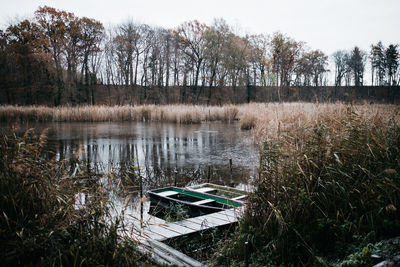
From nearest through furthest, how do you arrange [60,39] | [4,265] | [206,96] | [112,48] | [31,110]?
[4,265] → [31,110] → [60,39] → [112,48] → [206,96]

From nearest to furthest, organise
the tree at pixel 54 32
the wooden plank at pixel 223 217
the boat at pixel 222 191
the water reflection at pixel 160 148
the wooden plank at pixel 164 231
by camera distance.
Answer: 1. the wooden plank at pixel 164 231
2. the wooden plank at pixel 223 217
3. the boat at pixel 222 191
4. the water reflection at pixel 160 148
5. the tree at pixel 54 32

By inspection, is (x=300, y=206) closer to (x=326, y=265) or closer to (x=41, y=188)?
(x=326, y=265)

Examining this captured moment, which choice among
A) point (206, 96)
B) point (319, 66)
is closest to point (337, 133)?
point (206, 96)

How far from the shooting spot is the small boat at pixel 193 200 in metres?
4.81

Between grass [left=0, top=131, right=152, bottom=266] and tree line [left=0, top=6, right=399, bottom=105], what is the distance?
2510cm

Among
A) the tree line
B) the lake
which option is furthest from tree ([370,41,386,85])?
the lake

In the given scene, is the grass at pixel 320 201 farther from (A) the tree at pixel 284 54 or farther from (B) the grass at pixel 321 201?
(A) the tree at pixel 284 54

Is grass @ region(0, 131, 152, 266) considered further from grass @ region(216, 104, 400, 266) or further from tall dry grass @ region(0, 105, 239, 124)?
tall dry grass @ region(0, 105, 239, 124)

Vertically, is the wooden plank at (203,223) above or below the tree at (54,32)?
below

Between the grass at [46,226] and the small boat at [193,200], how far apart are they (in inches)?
70.7

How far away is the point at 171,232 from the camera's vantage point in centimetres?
394

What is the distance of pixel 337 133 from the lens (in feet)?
13.8

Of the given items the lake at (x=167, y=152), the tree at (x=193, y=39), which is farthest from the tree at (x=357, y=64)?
the lake at (x=167, y=152)

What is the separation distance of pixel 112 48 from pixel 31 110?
17845 mm
